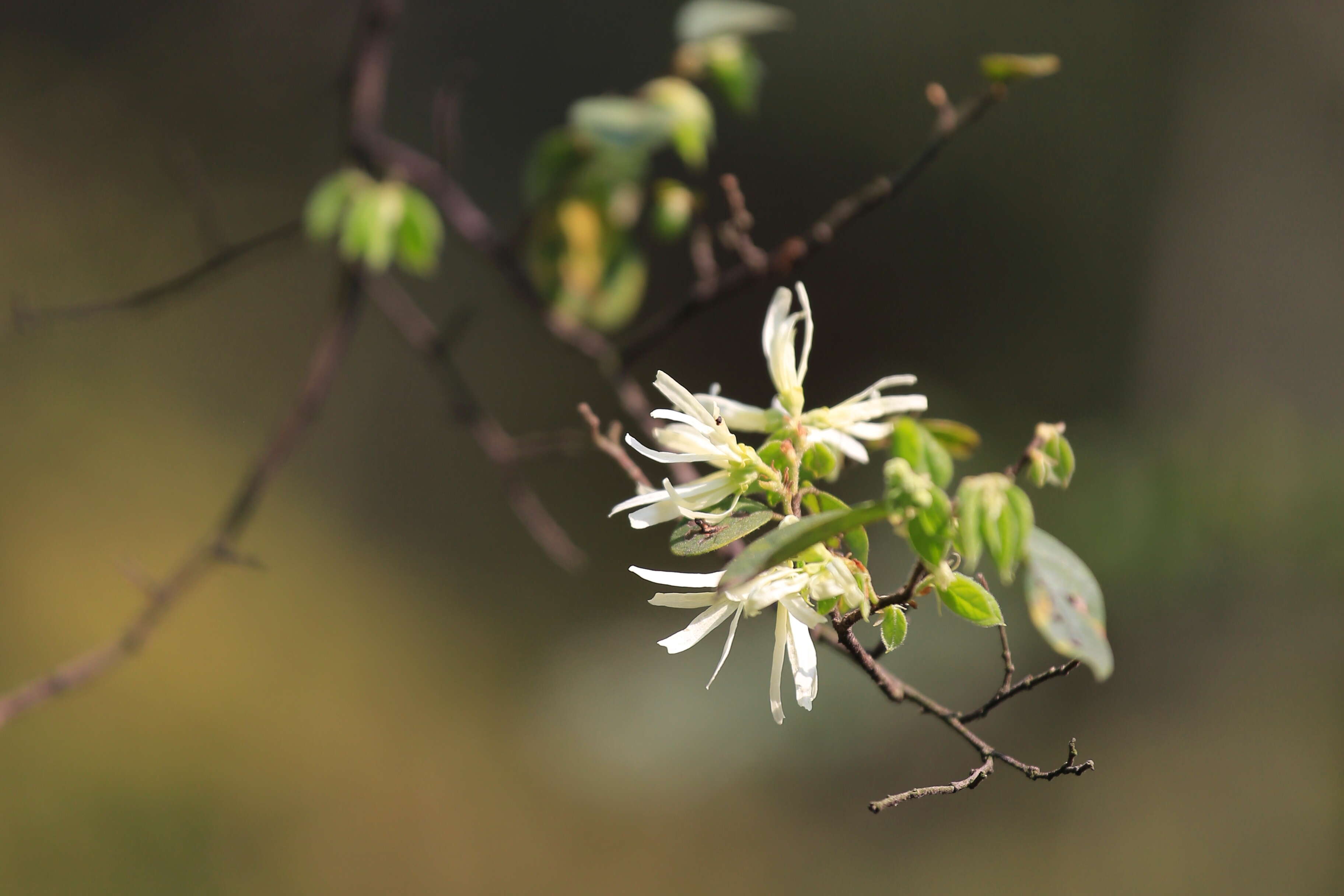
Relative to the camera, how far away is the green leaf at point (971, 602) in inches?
13.2

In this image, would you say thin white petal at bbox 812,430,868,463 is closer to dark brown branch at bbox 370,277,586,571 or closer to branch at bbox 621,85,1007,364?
branch at bbox 621,85,1007,364

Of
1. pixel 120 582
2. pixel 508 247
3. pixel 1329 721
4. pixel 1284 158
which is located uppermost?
pixel 508 247

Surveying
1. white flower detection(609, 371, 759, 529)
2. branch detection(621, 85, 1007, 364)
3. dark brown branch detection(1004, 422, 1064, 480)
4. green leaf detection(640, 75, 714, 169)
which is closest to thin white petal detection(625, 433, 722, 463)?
white flower detection(609, 371, 759, 529)

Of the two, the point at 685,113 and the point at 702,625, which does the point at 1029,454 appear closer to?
the point at 702,625

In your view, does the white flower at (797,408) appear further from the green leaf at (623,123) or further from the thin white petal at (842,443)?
the green leaf at (623,123)

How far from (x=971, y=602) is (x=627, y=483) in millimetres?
1660

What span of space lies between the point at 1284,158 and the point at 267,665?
7.52 ft

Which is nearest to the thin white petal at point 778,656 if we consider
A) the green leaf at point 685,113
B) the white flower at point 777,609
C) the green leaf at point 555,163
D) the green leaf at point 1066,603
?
the white flower at point 777,609

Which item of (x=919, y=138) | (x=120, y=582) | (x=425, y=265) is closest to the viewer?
(x=425, y=265)

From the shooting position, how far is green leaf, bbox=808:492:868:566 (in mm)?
358

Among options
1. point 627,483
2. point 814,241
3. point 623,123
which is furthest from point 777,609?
point 627,483

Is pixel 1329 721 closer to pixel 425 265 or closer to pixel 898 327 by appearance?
pixel 898 327

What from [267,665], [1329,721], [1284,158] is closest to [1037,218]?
[1284,158]

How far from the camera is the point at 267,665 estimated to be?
1698mm
